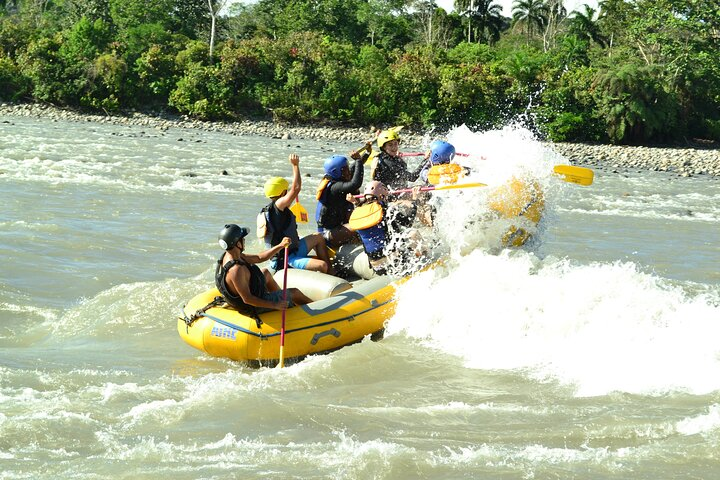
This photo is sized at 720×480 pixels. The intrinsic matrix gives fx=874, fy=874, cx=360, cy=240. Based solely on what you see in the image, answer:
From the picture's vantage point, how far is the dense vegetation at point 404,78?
38.1m

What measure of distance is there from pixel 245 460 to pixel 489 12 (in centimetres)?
5060

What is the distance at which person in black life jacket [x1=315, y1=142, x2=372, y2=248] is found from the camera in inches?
321

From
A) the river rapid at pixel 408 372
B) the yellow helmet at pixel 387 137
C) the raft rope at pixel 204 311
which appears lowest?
the river rapid at pixel 408 372

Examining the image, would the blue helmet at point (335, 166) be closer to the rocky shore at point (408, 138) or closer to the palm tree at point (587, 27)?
the rocky shore at point (408, 138)

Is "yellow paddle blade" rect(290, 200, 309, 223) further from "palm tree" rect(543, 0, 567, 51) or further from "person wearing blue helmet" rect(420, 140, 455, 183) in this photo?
"palm tree" rect(543, 0, 567, 51)

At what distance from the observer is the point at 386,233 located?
8016mm

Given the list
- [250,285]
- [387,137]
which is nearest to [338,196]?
[387,137]

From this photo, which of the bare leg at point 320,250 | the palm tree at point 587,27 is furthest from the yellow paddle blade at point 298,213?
the palm tree at point 587,27

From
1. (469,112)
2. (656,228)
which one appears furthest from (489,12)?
(656,228)

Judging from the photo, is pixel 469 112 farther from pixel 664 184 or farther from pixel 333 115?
pixel 664 184

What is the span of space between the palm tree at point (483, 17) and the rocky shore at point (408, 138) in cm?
1602

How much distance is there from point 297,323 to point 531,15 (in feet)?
168

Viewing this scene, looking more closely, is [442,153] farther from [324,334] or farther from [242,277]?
[242,277]

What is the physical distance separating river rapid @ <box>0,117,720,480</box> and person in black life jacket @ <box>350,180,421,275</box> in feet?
0.96
